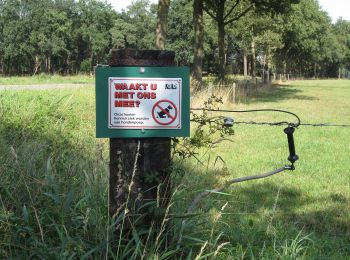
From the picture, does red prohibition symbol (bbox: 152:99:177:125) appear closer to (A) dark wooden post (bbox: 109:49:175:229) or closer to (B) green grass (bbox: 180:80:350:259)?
(A) dark wooden post (bbox: 109:49:175:229)

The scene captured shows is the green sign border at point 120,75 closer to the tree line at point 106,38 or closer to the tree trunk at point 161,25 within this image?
the tree trunk at point 161,25

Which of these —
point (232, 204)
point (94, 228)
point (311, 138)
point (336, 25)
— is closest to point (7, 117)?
point (232, 204)

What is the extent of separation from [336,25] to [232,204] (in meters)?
123

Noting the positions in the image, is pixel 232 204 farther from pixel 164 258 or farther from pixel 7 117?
pixel 7 117

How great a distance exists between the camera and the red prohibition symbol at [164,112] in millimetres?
3051

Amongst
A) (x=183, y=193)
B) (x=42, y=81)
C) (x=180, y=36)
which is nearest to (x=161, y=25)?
(x=183, y=193)

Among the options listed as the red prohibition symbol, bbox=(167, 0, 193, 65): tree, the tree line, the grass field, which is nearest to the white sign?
the red prohibition symbol

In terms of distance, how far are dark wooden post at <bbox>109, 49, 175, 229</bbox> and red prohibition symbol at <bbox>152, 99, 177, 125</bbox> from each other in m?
0.13

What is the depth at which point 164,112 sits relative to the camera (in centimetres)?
306

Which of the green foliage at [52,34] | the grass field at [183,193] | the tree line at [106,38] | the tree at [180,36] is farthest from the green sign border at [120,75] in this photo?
the green foliage at [52,34]

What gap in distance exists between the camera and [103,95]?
119 inches

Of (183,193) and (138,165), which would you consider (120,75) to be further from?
(183,193)

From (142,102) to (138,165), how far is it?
0.40m

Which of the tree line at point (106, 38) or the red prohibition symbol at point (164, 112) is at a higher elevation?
the tree line at point (106, 38)
